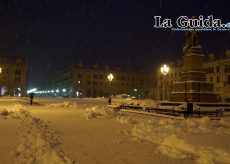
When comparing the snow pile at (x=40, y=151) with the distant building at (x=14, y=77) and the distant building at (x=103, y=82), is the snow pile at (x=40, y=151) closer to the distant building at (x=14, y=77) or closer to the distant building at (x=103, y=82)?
the distant building at (x=14, y=77)

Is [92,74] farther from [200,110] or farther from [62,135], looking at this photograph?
[62,135]

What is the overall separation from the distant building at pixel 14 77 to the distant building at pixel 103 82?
17.2m

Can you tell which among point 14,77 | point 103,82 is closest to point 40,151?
point 14,77

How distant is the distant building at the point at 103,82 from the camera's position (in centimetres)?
11938

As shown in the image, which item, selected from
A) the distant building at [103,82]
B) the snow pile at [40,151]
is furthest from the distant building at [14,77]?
the snow pile at [40,151]

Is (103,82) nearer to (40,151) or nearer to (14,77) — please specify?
(14,77)

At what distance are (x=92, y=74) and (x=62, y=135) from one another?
10969 cm

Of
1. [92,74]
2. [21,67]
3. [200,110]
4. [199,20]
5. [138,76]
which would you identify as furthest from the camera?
[138,76]

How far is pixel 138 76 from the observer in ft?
429

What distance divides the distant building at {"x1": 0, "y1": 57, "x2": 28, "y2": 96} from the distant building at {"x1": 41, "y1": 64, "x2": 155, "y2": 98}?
1721 centimetres

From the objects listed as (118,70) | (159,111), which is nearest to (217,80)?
(118,70)

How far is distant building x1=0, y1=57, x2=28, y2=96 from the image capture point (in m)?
105

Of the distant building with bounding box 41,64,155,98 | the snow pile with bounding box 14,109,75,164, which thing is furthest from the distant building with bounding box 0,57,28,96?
the snow pile with bounding box 14,109,75,164

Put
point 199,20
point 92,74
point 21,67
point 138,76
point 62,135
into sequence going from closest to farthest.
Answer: point 62,135 < point 199,20 < point 21,67 < point 92,74 < point 138,76
